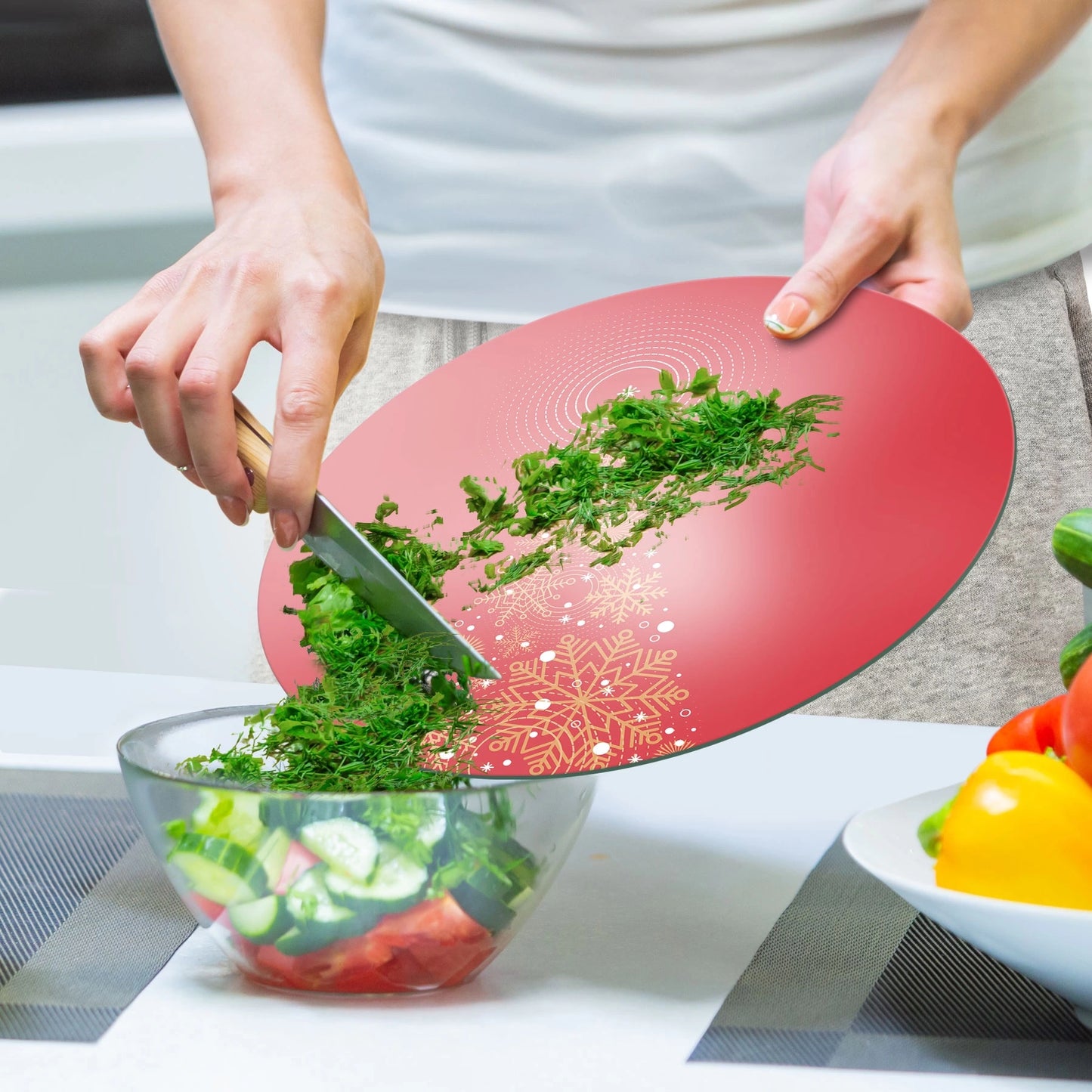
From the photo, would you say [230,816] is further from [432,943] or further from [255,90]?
[255,90]

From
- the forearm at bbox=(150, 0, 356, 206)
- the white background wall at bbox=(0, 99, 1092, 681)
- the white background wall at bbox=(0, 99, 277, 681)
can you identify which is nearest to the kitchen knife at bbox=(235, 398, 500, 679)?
the forearm at bbox=(150, 0, 356, 206)

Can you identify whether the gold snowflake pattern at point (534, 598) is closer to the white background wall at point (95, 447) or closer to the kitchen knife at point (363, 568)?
the kitchen knife at point (363, 568)

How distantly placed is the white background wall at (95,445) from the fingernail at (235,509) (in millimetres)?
1627

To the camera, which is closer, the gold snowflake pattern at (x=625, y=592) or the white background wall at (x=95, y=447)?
the gold snowflake pattern at (x=625, y=592)

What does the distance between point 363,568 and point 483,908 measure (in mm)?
196

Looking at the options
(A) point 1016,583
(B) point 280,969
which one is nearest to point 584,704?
(B) point 280,969

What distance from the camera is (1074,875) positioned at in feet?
1.49

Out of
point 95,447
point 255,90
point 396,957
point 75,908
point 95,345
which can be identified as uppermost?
point 255,90

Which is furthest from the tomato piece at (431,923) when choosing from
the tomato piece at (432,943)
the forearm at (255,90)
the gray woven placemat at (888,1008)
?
the forearm at (255,90)

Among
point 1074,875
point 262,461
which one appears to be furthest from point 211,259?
point 1074,875

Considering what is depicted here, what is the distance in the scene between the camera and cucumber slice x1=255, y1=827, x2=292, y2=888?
491mm

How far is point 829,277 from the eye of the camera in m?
0.74

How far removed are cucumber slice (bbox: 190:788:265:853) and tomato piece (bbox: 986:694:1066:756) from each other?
0.34m

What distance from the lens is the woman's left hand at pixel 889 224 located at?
76 cm
